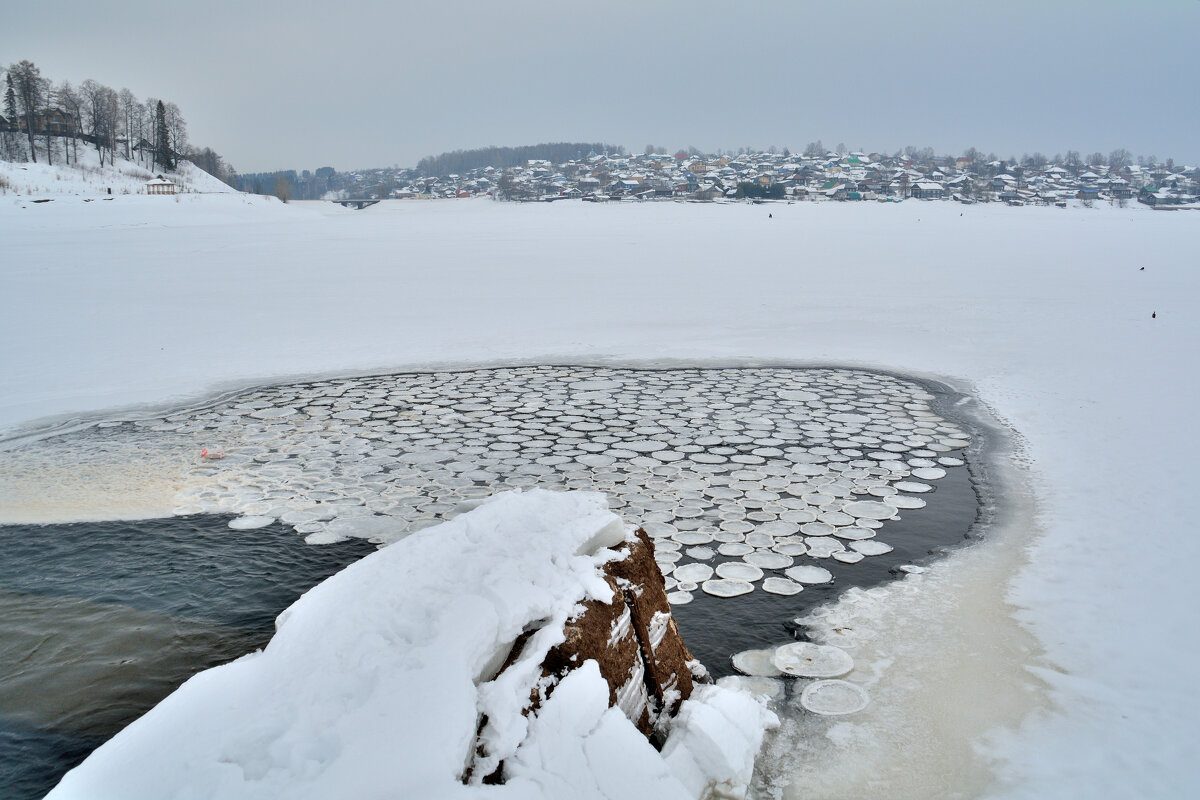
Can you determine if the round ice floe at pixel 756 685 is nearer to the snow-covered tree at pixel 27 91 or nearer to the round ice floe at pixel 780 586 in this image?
the round ice floe at pixel 780 586

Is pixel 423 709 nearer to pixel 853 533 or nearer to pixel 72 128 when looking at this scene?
pixel 853 533

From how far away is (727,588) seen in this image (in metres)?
3.28

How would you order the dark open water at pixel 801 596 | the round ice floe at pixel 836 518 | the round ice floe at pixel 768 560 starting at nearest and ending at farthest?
the dark open water at pixel 801 596, the round ice floe at pixel 768 560, the round ice floe at pixel 836 518

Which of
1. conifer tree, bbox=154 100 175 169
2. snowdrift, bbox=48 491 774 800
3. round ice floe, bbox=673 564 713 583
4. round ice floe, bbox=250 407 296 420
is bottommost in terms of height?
round ice floe, bbox=673 564 713 583

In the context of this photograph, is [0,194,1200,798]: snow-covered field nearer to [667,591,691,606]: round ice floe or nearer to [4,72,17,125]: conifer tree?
[667,591,691,606]: round ice floe

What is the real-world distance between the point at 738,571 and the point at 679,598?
357mm

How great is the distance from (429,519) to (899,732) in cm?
226

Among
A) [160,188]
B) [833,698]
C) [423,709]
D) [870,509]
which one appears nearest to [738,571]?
[833,698]

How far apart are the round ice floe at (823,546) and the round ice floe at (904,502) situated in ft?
2.04

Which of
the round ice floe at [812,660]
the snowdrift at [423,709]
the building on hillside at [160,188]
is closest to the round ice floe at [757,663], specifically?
the round ice floe at [812,660]

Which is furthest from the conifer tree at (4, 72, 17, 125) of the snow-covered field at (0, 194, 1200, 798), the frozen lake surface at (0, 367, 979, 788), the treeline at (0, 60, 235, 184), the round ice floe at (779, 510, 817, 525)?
the round ice floe at (779, 510, 817, 525)

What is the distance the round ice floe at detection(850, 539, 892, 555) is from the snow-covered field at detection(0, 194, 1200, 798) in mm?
296

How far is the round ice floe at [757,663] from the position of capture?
2.69 metres

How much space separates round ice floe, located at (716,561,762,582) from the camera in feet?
11.1
